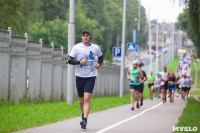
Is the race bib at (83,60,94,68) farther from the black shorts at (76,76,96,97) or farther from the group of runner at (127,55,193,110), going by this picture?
the group of runner at (127,55,193,110)

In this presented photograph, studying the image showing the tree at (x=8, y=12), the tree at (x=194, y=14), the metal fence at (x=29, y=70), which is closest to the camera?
the metal fence at (x=29, y=70)

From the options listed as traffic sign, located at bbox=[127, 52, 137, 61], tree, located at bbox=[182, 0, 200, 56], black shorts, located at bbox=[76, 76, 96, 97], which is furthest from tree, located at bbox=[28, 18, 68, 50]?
black shorts, located at bbox=[76, 76, 96, 97]

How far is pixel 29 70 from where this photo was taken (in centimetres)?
2102

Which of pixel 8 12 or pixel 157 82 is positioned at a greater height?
pixel 8 12

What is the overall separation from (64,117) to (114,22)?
110 metres

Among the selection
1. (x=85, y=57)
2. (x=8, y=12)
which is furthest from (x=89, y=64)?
(x=8, y=12)

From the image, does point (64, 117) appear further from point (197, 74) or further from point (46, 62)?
point (197, 74)

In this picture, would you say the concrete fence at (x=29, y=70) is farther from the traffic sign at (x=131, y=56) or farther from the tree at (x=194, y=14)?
the traffic sign at (x=131, y=56)

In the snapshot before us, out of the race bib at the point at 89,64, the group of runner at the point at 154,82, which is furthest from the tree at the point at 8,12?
the race bib at the point at 89,64

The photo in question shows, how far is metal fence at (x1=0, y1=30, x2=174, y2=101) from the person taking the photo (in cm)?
1848

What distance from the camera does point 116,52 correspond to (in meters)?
34.1

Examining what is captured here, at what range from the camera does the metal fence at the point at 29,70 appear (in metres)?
18.5

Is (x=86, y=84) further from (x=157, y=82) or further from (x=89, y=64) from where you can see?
→ (x=157, y=82)

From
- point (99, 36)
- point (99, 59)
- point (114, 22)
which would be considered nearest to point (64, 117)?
point (99, 59)
